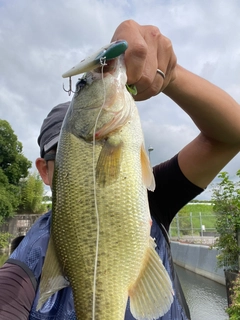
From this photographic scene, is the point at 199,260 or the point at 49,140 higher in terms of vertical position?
the point at 49,140

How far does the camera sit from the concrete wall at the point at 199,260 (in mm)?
13180

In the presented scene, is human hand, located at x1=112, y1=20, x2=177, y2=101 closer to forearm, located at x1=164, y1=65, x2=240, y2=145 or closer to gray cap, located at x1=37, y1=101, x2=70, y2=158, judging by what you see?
forearm, located at x1=164, y1=65, x2=240, y2=145

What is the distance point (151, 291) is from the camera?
1.48 m

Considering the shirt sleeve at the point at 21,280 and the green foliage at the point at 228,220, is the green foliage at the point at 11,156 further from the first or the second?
A: the shirt sleeve at the point at 21,280

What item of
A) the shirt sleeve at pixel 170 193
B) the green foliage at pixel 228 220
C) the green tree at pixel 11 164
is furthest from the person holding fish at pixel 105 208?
the green tree at pixel 11 164

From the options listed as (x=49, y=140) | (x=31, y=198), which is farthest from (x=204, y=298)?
(x=31, y=198)

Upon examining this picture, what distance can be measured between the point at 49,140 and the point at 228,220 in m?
7.21

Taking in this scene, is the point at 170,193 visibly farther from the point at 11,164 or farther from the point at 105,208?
the point at 11,164

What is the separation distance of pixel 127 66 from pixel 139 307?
1.00 m

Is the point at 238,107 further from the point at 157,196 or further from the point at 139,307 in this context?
the point at 139,307

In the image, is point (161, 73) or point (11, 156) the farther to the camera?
point (11, 156)

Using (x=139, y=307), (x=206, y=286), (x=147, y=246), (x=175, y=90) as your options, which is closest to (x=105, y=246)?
(x=147, y=246)

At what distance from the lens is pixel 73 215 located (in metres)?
1.51

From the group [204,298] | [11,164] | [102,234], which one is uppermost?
[11,164]
